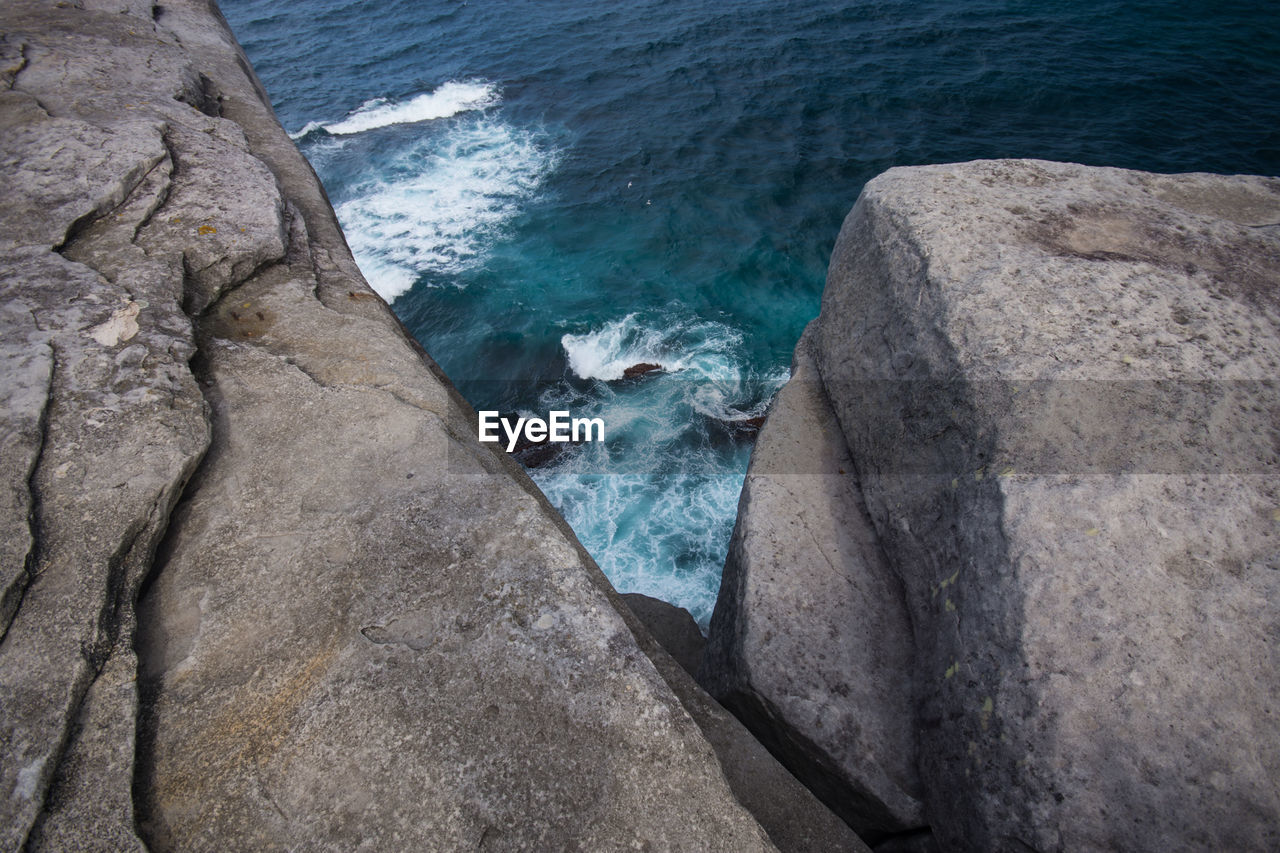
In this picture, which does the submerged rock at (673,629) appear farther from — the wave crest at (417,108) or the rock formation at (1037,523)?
the wave crest at (417,108)

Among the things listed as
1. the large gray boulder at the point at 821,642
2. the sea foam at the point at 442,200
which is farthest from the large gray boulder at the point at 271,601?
the sea foam at the point at 442,200

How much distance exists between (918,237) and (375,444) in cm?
372

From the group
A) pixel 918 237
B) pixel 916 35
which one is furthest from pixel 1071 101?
pixel 918 237

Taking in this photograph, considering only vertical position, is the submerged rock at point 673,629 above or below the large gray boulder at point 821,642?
below

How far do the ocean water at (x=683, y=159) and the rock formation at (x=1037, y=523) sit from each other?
3.57 metres

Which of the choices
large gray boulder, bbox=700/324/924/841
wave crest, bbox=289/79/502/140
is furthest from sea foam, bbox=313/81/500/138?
large gray boulder, bbox=700/324/924/841

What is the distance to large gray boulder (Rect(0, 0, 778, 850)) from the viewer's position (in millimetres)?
2346

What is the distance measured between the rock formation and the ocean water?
11.7ft

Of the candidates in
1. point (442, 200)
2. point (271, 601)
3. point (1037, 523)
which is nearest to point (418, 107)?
point (442, 200)

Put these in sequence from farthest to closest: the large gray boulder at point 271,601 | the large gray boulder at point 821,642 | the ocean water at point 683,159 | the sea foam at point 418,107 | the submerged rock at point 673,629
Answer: the sea foam at point 418,107 → the ocean water at point 683,159 → the submerged rock at point 673,629 → the large gray boulder at point 821,642 → the large gray boulder at point 271,601

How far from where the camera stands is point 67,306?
12.1 ft

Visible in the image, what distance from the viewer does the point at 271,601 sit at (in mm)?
2900

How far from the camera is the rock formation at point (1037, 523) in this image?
2.73 m

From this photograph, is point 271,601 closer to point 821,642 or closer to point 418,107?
Result: point 821,642
